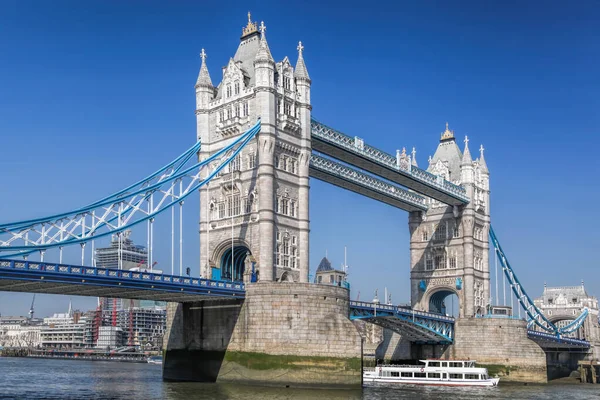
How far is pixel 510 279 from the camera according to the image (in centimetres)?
10556

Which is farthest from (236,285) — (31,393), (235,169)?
(31,393)

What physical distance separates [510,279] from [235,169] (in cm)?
5186

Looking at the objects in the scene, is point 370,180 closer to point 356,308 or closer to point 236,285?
point 356,308

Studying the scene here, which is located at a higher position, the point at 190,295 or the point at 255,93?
the point at 255,93

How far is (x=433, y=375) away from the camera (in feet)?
247

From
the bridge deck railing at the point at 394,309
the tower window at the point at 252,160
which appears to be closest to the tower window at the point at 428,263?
the bridge deck railing at the point at 394,309

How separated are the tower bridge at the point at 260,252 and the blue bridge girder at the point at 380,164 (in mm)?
164

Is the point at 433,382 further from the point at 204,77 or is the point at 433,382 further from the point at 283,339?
the point at 204,77

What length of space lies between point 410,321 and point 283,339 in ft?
88.7

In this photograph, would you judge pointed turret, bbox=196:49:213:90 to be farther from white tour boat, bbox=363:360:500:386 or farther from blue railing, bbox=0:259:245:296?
white tour boat, bbox=363:360:500:386

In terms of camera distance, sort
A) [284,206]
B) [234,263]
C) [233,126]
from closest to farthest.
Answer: [284,206]
[233,126]
[234,263]

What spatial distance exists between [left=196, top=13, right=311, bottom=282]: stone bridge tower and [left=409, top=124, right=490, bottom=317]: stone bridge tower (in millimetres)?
33886

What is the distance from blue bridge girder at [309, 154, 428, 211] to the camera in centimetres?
7644

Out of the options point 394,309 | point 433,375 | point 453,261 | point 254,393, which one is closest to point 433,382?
point 433,375
